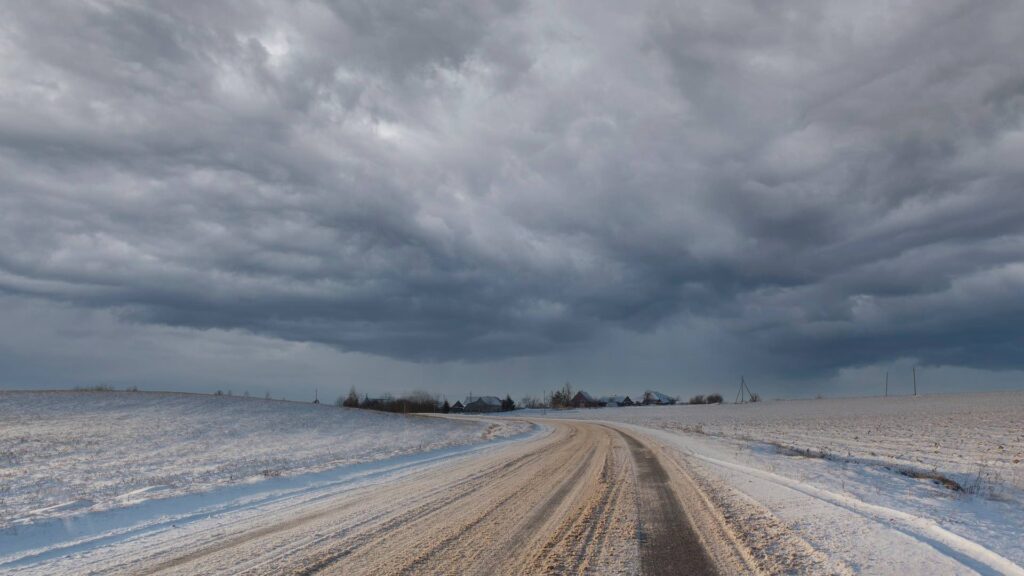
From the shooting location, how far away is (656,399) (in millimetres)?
A: 190125

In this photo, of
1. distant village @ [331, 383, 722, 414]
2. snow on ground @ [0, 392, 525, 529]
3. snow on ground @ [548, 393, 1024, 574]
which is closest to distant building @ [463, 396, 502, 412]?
distant village @ [331, 383, 722, 414]

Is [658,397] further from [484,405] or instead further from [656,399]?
[484,405]

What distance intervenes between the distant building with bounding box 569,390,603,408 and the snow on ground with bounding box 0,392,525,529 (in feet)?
437

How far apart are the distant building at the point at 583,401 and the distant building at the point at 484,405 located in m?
25.6

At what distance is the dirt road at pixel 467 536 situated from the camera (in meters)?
7.02

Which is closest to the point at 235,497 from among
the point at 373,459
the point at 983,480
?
the point at 373,459

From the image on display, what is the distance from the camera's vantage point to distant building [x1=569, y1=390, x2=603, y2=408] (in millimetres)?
182150

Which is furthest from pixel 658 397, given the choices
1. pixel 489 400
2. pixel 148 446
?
pixel 148 446

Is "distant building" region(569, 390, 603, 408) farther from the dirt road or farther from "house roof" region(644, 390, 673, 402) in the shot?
the dirt road

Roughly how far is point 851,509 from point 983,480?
251 inches


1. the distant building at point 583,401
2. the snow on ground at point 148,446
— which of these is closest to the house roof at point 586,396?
the distant building at point 583,401

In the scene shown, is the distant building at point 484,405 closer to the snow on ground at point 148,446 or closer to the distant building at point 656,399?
the distant building at point 656,399

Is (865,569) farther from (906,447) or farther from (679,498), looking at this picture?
(906,447)

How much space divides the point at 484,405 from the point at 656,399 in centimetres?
5814
